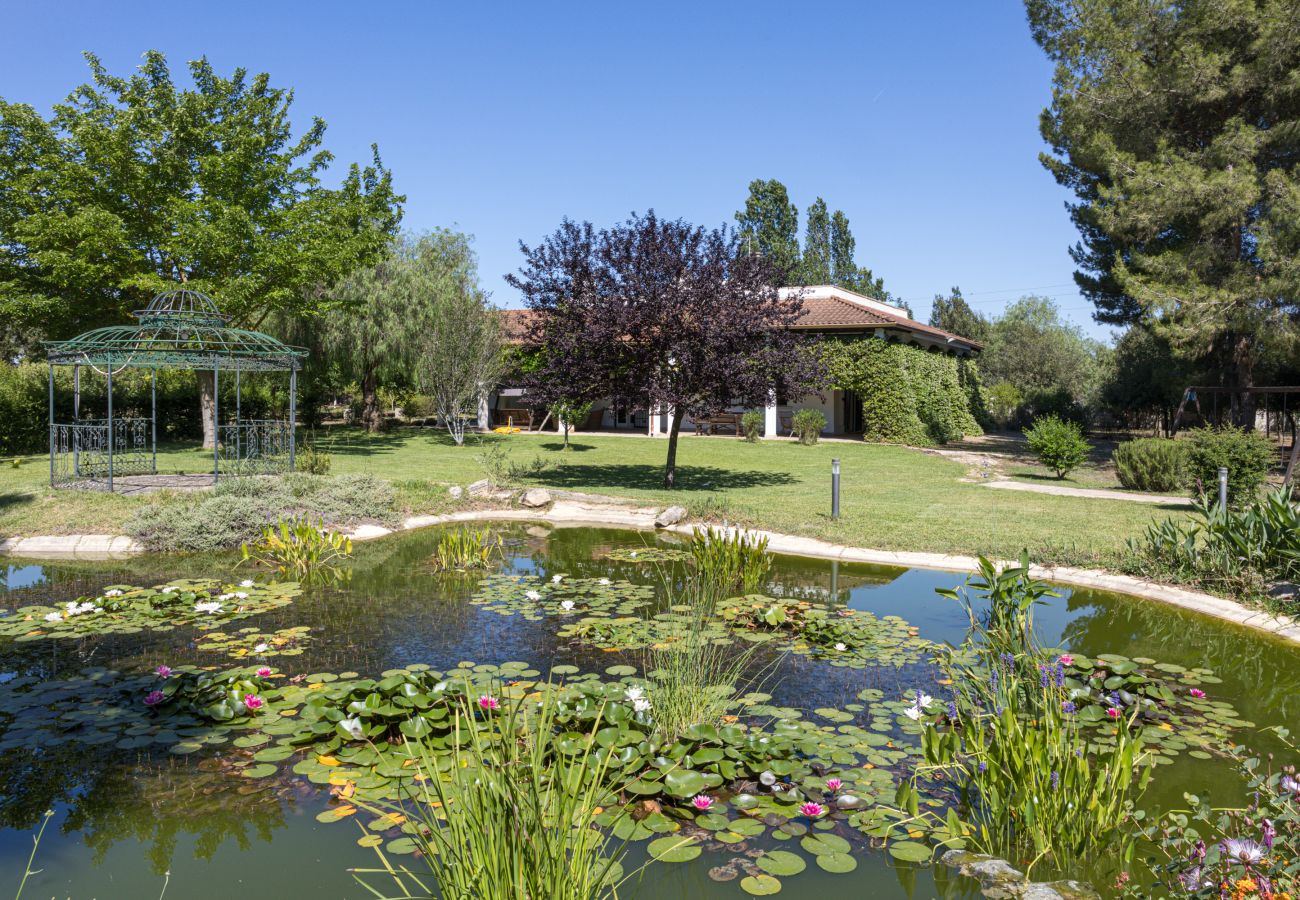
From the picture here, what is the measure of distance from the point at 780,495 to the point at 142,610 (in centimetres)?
949

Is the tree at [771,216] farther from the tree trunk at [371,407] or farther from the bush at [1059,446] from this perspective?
the bush at [1059,446]

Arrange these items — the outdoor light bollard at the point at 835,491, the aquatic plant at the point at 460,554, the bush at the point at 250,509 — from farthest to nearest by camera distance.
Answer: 1. the outdoor light bollard at the point at 835,491
2. the bush at the point at 250,509
3. the aquatic plant at the point at 460,554

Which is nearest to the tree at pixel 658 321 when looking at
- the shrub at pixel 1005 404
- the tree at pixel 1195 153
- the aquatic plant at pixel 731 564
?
the aquatic plant at pixel 731 564

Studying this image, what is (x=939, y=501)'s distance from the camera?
1323 centimetres

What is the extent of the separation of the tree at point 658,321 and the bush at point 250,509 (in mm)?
3522

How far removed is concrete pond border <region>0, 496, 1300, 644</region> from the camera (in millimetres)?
6785

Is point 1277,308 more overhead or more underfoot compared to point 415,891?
more overhead

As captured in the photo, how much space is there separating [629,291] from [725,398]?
237cm

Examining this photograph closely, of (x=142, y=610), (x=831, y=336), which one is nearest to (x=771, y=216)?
(x=831, y=336)

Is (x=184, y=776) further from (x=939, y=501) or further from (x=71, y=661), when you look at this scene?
(x=939, y=501)

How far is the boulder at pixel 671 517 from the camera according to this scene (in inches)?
444

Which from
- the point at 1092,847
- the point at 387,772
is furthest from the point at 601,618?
the point at 1092,847

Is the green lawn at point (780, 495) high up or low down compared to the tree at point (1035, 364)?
down

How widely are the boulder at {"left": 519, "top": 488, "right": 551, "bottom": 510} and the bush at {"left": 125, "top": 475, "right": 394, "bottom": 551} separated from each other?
198cm
